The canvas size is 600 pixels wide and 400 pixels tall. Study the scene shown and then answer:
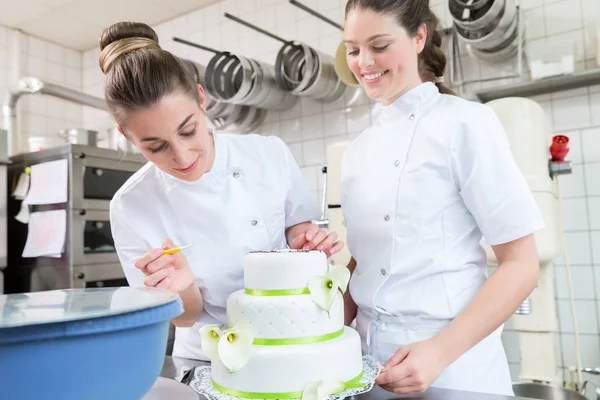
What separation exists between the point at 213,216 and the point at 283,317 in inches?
16.9

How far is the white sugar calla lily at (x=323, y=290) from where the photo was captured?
873 millimetres

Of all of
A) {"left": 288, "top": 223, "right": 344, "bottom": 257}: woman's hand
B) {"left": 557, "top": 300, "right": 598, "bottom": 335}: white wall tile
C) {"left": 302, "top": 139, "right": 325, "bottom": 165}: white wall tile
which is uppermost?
{"left": 302, "top": 139, "right": 325, "bottom": 165}: white wall tile

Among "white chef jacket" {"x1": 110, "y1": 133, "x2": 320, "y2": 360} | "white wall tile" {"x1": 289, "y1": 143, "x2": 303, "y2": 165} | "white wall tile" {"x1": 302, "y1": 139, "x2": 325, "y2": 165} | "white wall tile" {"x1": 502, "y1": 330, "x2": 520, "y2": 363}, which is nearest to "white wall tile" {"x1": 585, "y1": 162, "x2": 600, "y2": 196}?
"white wall tile" {"x1": 502, "y1": 330, "x2": 520, "y2": 363}

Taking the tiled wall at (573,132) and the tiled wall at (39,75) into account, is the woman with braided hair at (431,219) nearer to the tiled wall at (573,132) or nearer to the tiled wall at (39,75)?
the tiled wall at (573,132)

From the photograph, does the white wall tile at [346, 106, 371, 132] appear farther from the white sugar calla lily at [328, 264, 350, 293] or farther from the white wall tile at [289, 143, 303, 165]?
the white sugar calla lily at [328, 264, 350, 293]

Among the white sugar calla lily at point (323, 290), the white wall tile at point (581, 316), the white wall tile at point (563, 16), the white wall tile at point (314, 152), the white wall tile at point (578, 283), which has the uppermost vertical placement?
the white wall tile at point (563, 16)

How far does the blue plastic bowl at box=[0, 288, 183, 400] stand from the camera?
492mm

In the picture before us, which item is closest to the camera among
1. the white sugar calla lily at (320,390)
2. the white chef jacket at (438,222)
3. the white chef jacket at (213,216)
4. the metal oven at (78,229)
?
the white sugar calla lily at (320,390)

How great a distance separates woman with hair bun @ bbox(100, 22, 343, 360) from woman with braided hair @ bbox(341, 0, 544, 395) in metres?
0.15

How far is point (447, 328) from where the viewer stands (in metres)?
1.00

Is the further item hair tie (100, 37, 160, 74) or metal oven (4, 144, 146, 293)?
metal oven (4, 144, 146, 293)

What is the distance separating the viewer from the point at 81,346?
52 cm

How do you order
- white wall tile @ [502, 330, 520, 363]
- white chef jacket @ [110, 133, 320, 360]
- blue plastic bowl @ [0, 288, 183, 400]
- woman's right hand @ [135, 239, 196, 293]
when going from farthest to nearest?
white wall tile @ [502, 330, 520, 363]
white chef jacket @ [110, 133, 320, 360]
woman's right hand @ [135, 239, 196, 293]
blue plastic bowl @ [0, 288, 183, 400]

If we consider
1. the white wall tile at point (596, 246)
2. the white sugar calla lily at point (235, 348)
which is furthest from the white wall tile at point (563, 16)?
the white sugar calla lily at point (235, 348)
